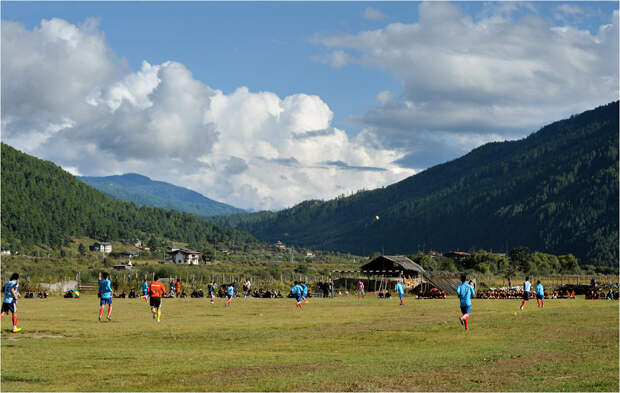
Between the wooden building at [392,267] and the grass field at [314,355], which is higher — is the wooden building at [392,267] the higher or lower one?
the higher one

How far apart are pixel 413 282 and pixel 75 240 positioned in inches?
5474

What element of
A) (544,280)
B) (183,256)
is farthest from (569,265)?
(183,256)

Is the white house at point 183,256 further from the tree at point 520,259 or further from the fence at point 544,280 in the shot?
the fence at point 544,280

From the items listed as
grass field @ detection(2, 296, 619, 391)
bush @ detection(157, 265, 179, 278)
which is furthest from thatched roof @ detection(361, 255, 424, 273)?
grass field @ detection(2, 296, 619, 391)

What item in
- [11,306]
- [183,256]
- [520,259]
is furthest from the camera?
[183,256]

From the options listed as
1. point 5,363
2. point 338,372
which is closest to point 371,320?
point 338,372

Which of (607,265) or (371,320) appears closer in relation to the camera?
(371,320)

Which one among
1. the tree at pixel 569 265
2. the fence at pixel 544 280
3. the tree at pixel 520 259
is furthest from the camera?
the tree at pixel 569 265

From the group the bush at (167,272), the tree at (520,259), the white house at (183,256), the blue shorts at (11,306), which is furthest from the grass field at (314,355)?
the white house at (183,256)

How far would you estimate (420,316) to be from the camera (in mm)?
32344

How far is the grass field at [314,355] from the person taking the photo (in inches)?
557

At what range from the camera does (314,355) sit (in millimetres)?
18562

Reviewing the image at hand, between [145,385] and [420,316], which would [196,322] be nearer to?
[420,316]

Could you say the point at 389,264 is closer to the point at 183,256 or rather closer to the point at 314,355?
the point at 314,355
